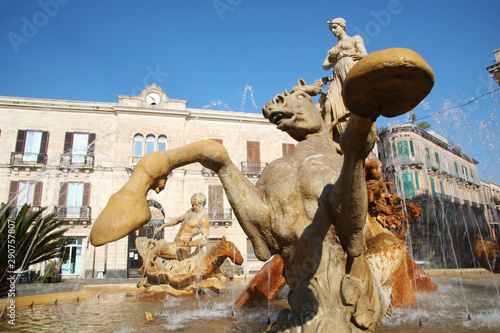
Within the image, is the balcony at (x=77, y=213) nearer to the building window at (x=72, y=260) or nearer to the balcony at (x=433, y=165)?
the building window at (x=72, y=260)

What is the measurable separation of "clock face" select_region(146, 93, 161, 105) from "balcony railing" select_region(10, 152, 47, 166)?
7.62 meters

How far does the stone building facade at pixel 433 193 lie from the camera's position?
2925 cm

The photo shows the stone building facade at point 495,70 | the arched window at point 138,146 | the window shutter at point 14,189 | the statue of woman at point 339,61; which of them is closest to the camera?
the statue of woman at point 339,61

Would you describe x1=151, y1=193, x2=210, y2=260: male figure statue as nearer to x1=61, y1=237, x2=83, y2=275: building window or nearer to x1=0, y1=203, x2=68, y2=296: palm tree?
x1=0, y1=203, x2=68, y2=296: palm tree

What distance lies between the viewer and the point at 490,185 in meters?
43.4

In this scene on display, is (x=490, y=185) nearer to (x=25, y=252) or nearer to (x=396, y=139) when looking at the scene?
(x=396, y=139)

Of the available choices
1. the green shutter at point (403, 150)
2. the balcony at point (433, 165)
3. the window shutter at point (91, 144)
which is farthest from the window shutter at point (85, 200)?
the balcony at point (433, 165)

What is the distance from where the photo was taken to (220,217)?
79.1 feet

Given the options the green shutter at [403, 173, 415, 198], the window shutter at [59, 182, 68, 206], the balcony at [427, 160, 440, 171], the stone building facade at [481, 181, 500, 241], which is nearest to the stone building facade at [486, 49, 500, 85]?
the green shutter at [403, 173, 415, 198]

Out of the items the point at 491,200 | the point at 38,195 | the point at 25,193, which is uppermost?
the point at 491,200

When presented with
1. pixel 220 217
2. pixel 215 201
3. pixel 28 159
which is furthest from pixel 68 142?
pixel 220 217

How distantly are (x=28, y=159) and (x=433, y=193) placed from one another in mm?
31693

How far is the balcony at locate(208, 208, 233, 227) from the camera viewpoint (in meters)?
23.9

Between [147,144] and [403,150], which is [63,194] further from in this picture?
[403,150]
